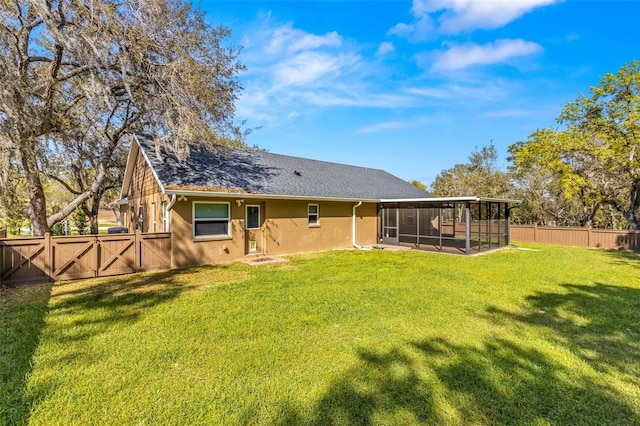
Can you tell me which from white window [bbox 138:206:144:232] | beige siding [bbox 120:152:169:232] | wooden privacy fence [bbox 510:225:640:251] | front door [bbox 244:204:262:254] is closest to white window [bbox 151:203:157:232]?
Result: beige siding [bbox 120:152:169:232]

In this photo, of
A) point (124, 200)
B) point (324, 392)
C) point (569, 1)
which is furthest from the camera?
point (124, 200)

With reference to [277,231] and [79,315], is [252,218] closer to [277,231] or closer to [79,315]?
[277,231]

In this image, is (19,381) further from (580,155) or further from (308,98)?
(580,155)

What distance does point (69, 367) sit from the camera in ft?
11.0

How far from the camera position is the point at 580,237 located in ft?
50.4

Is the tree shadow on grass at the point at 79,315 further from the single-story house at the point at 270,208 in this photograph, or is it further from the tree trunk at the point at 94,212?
the tree trunk at the point at 94,212

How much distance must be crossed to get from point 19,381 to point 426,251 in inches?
504

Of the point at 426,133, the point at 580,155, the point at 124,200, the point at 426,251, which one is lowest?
the point at 426,251

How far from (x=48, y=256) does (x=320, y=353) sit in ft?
24.9

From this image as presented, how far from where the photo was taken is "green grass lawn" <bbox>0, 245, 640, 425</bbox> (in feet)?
8.82

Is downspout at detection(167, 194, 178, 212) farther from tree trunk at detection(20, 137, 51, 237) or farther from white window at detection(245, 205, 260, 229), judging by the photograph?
tree trunk at detection(20, 137, 51, 237)

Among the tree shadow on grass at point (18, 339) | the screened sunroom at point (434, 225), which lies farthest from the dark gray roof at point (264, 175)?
the tree shadow on grass at point (18, 339)

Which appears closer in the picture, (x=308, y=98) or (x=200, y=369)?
(x=200, y=369)

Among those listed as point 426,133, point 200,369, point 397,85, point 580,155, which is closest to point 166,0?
point 200,369
